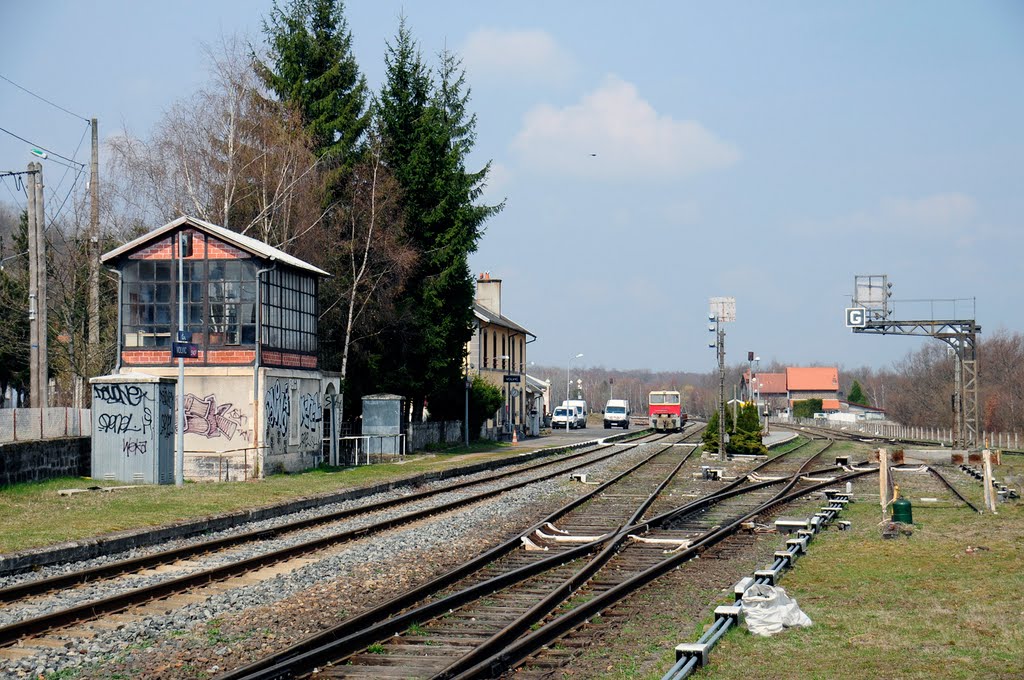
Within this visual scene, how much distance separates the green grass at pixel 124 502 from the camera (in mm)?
16250

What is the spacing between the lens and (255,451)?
27.3 m

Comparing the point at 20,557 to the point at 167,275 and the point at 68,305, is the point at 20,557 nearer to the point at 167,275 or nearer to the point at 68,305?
the point at 167,275

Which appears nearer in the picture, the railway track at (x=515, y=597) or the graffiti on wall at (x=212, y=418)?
the railway track at (x=515, y=597)

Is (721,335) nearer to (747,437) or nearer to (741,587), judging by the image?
(747,437)

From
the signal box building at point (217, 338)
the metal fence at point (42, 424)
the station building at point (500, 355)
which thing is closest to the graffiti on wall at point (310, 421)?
the signal box building at point (217, 338)

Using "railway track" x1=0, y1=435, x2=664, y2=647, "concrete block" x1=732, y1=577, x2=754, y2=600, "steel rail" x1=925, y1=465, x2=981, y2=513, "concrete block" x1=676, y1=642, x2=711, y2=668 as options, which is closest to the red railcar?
"steel rail" x1=925, y1=465, x2=981, y2=513

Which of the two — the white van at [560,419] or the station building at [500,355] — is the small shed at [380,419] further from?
the white van at [560,419]

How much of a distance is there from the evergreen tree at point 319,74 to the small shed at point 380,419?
34.0 ft

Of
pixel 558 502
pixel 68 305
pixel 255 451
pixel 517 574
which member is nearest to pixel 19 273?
pixel 68 305

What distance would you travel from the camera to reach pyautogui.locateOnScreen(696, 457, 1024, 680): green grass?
828cm

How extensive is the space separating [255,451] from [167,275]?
5.66m

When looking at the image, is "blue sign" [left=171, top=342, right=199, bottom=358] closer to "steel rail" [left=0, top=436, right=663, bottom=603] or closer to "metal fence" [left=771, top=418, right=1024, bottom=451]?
"steel rail" [left=0, top=436, right=663, bottom=603]

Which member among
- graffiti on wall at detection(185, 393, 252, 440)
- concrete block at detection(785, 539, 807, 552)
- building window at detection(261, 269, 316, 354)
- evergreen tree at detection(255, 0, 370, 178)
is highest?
evergreen tree at detection(255, 0, 370, 178)

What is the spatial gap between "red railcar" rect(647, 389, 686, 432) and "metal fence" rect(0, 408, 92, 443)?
52.3 metres
